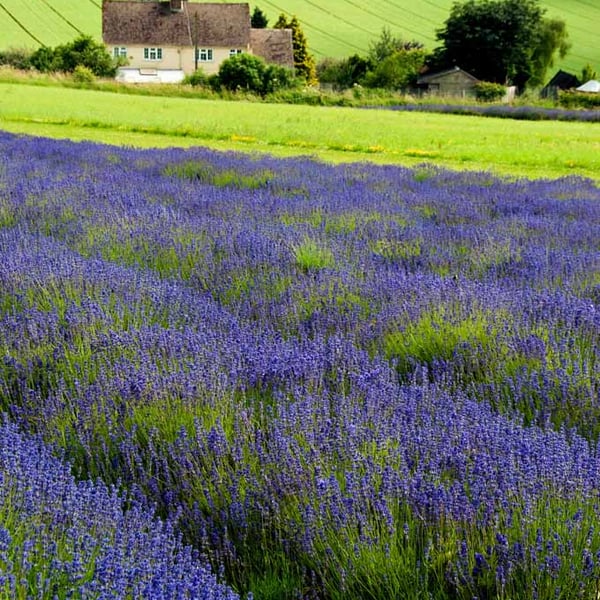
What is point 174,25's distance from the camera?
70062mm

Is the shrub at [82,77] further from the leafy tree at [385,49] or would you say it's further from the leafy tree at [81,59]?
the leafy tree at [385,49]

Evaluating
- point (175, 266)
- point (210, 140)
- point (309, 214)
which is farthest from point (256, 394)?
point (210, 140)

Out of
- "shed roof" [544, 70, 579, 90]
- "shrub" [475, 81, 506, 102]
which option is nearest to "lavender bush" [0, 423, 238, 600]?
"shrub" [475, 81, 506, 102]

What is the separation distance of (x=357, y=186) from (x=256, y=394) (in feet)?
18.9

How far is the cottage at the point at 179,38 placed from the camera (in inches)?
2726

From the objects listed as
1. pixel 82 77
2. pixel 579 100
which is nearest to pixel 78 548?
pixel 579 100

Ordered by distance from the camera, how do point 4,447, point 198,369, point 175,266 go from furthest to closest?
1. point 175,266
2. point 198,369
3. point 4,447

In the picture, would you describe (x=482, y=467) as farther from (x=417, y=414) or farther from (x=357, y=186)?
(x=357, y=186)

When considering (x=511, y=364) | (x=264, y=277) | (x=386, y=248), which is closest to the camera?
(x=511, y=364)

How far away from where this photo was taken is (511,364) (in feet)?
10.5

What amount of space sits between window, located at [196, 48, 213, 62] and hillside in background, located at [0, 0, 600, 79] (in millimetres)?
10747

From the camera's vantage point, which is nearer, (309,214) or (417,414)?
(417,414)

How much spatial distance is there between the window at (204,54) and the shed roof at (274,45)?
13.1 feet

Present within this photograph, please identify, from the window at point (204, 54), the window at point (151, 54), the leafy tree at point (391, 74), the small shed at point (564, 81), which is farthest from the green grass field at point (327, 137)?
the small shed at point (564, 81)
